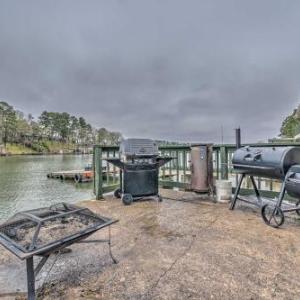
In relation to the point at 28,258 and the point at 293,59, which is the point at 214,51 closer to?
the point at 293,59

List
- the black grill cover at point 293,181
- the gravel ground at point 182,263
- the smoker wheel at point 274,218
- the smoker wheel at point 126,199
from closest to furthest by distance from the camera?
the gravel ground at point 182,263, the black grill cover at point 293,181, the smoker wheel at point 274,218, the smoker wheel at point 126,199

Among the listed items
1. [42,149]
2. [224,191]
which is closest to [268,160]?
[224,191]

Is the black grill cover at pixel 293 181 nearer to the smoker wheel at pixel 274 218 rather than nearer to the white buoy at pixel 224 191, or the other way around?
the smoker wheel at pixel 274 218

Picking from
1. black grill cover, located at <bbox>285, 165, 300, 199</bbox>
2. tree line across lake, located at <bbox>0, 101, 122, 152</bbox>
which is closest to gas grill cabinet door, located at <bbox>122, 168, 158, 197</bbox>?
black grill cover, located at <bbox>285, 165, 300, 199</bbox>

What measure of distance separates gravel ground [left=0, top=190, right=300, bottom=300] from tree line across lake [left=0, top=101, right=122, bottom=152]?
57.0 metres

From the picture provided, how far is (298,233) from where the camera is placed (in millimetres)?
Answer: 2547

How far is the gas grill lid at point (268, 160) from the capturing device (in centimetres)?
275

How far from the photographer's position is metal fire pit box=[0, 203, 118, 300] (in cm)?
140

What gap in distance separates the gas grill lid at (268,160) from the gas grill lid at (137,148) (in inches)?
61.2

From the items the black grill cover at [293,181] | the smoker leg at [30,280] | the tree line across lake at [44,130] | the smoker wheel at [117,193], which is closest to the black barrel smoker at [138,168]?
the smoker wheel at [117,193]

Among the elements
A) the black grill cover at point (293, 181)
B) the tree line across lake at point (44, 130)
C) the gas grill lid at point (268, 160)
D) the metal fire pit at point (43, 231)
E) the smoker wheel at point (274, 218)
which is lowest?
the smoker wheel at point (274, 218)

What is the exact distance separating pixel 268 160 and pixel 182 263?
69.4 inches

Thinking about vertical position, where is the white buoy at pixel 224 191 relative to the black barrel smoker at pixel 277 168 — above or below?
below

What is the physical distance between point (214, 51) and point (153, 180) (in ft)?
32.3
